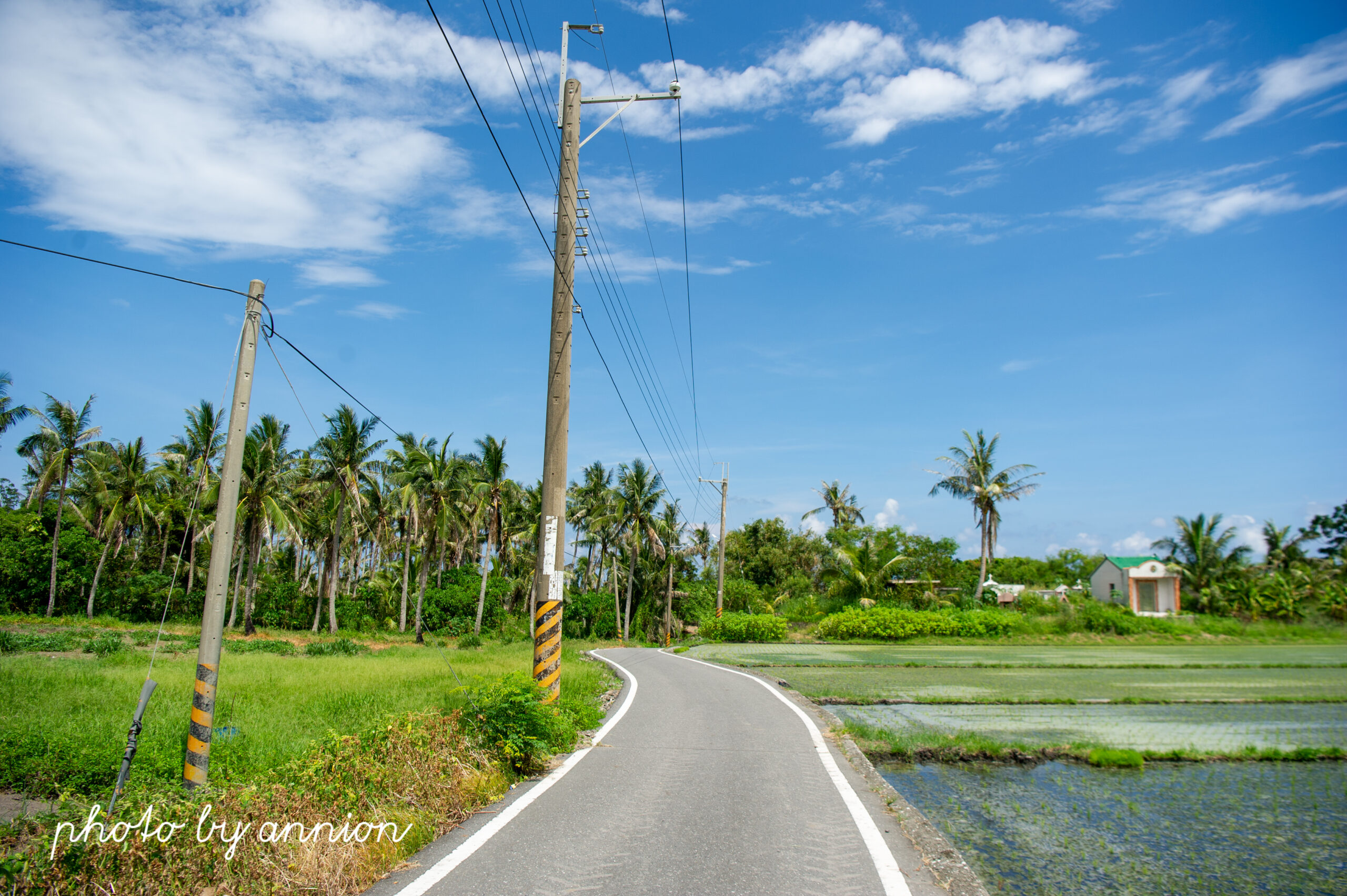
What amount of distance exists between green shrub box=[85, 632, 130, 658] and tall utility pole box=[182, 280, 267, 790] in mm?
23632

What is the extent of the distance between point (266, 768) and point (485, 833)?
304cm

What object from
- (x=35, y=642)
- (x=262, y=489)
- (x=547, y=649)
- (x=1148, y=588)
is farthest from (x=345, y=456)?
(x=1148, y=588)

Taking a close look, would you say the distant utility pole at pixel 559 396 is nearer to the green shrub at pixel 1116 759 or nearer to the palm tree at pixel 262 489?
the green shrub at pixel 1116 759

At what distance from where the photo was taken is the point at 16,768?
788 centimetres

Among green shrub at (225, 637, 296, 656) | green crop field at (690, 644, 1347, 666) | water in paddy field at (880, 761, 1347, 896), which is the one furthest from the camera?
green shrub at (225, 637, 296, 656)

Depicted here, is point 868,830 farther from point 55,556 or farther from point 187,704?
point 55,556

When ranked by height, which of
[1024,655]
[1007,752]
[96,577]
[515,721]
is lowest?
[1024,655]

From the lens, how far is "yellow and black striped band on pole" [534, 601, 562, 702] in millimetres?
10094

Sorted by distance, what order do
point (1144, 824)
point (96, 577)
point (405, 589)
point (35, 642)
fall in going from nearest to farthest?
point (1144, 824)
point (35, 642)
point (96, 577)
point (405, 589)

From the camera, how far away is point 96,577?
44.8 meters

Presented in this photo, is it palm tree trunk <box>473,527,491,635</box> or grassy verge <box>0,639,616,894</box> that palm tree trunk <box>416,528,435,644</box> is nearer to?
palm tree trunk <box>473,527,491,635</box>

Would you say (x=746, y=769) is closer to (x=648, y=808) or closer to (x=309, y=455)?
(x=648, y=808)

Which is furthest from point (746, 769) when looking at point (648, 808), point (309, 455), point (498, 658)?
point (309, 455)

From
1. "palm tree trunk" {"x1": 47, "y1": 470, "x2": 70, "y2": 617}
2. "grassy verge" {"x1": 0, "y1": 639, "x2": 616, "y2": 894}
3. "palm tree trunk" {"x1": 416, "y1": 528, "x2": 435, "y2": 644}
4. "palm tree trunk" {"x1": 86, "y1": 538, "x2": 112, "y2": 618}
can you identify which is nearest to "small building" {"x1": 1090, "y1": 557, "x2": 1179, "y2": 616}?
"palm tree trunk" {"x1": 416, "y1": 528, "x2": 435, "y2": 644}
